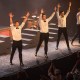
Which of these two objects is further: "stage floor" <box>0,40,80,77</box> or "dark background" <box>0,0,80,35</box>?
"dark background" <box>0,0,80,35</box>

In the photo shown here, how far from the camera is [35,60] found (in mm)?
12617

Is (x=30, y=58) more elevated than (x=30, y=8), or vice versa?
(x=30, y=8)

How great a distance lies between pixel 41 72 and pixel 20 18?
829 centimetres

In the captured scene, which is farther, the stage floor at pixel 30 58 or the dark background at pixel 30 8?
the dark background at pixel 30 8

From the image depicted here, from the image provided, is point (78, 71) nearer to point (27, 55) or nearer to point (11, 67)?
point (11, 67)

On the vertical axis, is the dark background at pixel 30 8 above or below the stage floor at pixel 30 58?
above

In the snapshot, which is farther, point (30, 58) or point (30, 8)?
point (30, 8)

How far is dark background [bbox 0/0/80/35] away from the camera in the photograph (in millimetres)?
17219

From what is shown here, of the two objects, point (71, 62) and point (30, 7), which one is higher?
point (30, 7)

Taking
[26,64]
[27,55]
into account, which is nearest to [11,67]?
[26,64]

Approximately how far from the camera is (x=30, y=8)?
17.8 m

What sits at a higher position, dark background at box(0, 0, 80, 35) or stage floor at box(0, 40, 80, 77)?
dark background at box(0, 0, 80, 35)

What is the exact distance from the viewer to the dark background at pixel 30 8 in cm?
1722

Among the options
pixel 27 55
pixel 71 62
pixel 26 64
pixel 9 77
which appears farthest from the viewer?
pixel 27 55
